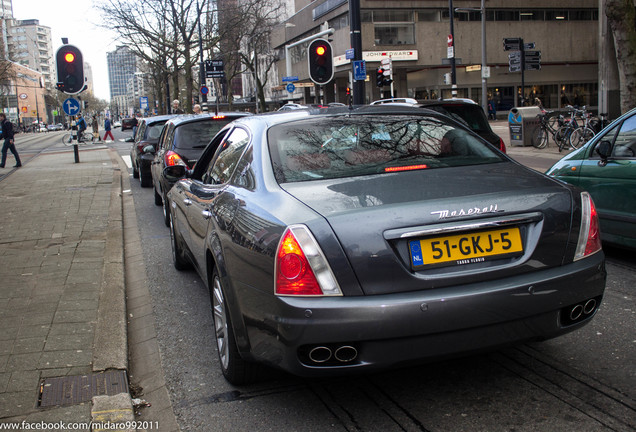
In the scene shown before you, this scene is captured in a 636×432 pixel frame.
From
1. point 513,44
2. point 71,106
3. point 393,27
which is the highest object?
point 393,27

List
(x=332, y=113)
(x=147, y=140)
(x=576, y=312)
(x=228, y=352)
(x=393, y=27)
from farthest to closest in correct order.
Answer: (x=393, y=27), (x=147, y=140), (x=332, y=113), (x=228, y=352), (x=576, y=312)

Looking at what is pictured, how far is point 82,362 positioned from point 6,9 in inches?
8147

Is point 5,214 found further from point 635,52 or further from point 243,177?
point 635,52

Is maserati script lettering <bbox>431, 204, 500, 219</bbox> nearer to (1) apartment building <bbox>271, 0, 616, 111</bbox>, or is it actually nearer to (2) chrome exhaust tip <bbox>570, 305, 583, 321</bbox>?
(2) chrome exhaust tip <bbox>570, 305, 583, 321</bbox>

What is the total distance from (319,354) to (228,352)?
88 centimetres

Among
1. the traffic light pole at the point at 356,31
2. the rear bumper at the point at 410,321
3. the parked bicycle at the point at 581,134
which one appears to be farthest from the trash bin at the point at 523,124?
the rear bumper at the point at 410,321

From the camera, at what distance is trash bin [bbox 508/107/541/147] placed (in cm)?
1983

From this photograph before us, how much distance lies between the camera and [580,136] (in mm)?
17906

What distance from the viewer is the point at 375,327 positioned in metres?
2.69

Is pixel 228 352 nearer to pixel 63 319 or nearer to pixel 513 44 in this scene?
pixel 63 319

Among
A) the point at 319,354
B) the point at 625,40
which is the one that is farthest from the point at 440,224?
the point at 625,40

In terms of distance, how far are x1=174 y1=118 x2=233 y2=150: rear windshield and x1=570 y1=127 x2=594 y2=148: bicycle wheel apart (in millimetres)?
11640

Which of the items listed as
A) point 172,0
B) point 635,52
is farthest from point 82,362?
point 172,0

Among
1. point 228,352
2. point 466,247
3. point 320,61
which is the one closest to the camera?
point 466,247
